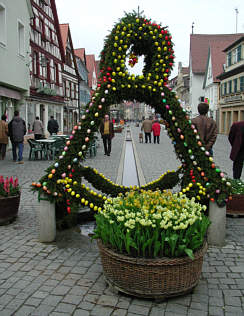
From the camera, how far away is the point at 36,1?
89.8ft

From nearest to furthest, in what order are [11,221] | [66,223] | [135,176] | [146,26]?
[146,26] → [66,223] → [11,221] → [135,176]

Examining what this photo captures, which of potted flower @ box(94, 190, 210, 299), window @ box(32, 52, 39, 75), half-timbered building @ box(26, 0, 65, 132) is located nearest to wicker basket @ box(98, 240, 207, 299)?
potted flower @ box(94, 190, 210, 299)

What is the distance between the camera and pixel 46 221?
495cm

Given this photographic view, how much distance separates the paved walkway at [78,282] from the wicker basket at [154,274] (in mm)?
111

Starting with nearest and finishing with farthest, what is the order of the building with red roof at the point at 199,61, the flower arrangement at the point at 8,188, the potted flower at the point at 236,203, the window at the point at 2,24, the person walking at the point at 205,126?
the flower arrangement at the point at 8,188
the potted flower at the point at 236,203
the person walking at the point at 205,126
the window at the point at 2,24
the building with red roof at the point at 199,61

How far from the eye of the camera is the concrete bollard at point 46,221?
16.2ft

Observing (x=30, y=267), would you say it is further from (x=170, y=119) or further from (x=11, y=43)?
(x=11, y=43)

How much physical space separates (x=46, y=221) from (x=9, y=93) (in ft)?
48.2

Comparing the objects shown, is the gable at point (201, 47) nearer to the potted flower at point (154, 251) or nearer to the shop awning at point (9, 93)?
the shop awning at point (9, 93)

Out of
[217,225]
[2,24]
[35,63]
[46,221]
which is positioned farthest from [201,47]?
[46,221]

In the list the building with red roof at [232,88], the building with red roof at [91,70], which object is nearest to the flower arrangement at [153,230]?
the building with red roof at [232,88]

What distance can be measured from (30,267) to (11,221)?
6.55ft

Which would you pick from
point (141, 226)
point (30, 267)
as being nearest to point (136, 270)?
point (141, 226)

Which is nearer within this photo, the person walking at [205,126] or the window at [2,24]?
the person walking at [205,126]
